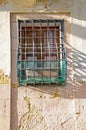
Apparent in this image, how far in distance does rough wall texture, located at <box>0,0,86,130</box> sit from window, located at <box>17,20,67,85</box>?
124 millimetres

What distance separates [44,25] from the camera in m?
5.44

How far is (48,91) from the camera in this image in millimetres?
5285

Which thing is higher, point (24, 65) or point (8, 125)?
point (24, 65)

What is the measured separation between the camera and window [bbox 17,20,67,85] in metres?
5.23

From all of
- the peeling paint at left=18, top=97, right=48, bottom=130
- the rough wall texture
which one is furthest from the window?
the peeling paint at left=18, top=97, right=48, bottom=130

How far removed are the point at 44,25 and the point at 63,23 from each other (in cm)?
31

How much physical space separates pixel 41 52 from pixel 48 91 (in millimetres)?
627

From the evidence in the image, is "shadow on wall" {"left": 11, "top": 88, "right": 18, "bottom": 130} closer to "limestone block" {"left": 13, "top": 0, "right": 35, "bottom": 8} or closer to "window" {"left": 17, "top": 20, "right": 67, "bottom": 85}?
"window" {"left": 17, "top": 20, "right": 67, "bottom": 85}

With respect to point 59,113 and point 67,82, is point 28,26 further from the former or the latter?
point 59,113

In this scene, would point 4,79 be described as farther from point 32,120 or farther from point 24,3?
point 24,3

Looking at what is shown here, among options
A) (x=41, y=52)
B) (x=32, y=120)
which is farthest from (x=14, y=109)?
(x=41, y=52)

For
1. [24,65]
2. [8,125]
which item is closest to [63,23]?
[24,65]

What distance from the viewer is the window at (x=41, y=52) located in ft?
17.2

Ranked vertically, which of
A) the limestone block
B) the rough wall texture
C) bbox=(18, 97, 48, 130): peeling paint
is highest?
the limestone block
